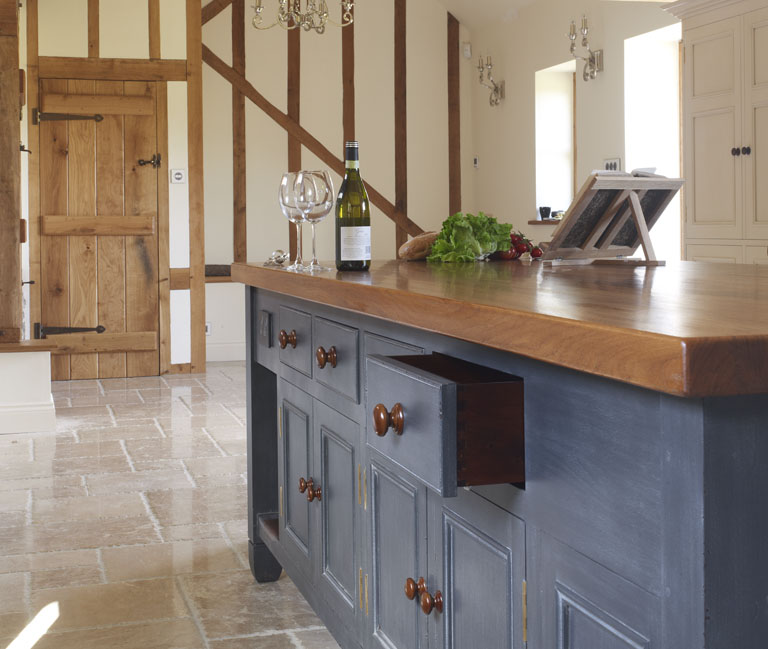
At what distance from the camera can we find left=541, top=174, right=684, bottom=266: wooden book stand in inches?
87.0

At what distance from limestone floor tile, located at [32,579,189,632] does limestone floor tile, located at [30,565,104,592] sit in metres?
0.04

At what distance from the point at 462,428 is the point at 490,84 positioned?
7551mm

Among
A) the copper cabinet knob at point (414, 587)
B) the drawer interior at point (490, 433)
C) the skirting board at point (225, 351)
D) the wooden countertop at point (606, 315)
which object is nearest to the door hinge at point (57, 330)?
the skirting board at point (225, 351)

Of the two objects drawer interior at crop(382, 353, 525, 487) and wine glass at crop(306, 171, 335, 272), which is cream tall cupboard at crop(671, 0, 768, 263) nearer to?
wine glass at crop(306, 171, 335, 272)

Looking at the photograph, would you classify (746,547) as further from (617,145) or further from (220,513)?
(617,145)

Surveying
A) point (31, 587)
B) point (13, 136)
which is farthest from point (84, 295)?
point (31, 587)

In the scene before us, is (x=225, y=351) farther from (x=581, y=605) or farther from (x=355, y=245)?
(x=581, y=605)

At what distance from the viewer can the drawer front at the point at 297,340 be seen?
7.18ft

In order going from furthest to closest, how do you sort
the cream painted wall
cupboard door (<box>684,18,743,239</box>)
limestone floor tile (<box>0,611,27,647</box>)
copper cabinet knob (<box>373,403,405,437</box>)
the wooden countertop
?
the cream painted wall → cupboard door (<box>684,18,743,239</box>) → limestone floor tile (<box>0,611,27,647</box>) → copper cabinet knob (<box>373,403,405,437</box>) → the wooden countertop

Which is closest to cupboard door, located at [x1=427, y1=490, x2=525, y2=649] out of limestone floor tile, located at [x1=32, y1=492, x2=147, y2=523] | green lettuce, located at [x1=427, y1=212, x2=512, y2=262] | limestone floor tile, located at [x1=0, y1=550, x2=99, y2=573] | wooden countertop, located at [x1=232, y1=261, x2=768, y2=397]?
wooden countertop, located at [x1=232, y1=261, x2=768, y2=397]

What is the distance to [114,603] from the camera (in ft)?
8.65

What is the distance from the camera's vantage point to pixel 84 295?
6645 millimetres

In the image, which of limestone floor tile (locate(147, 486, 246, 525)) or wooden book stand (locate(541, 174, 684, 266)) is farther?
limestone floor tile (locate(147, 486, 246, 525))

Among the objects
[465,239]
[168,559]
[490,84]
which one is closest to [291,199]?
[465,239]
